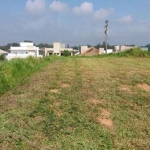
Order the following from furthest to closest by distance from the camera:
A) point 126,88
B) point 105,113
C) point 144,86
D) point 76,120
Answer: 1. point 144,86
2. point 126,88
3. point 105,113
4. point 76,120

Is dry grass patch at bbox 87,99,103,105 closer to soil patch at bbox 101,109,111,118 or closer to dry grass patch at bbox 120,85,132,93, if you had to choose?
soil patch at bbox 101,109,111,118

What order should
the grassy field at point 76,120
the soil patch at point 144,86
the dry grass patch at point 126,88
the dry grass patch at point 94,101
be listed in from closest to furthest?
the grassy field at point 76,120, the dry grass patch at point 94,101, the dry grass patch at point 126,88, the soil patch at point 144,86

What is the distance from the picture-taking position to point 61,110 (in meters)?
4.99

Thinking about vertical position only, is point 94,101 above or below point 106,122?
above

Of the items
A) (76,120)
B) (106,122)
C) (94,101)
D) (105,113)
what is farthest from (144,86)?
(76,120)

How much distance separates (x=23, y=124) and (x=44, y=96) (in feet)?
6.74

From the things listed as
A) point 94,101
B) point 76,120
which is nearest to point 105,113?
point 76,120

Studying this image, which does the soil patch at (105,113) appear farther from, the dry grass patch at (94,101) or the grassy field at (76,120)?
the dry grass patch at (94,101)

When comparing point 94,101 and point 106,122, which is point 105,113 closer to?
point 106,122

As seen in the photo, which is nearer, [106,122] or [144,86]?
[106,122]

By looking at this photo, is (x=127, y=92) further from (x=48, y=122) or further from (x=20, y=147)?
(x=20, y=147)

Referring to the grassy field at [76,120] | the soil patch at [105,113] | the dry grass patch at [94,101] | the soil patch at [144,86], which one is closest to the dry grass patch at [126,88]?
the grassy field at [76,120]

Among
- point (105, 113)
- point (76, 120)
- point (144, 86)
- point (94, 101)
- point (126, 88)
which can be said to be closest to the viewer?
point (76, 120)

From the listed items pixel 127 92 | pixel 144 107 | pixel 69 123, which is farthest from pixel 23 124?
pixel 127 92
